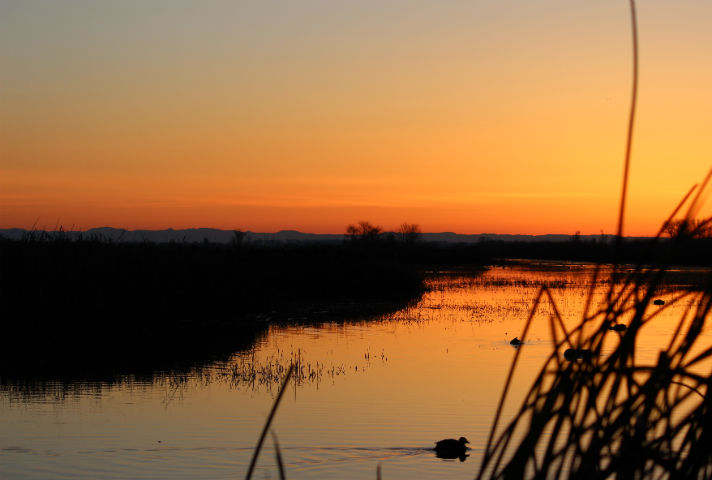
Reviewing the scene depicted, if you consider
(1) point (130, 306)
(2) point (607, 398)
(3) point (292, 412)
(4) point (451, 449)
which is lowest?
(3) point (292, 412)

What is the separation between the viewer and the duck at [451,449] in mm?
8484

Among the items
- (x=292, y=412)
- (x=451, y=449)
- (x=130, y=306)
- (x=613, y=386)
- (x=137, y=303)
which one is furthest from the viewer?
(x=137, y=303)

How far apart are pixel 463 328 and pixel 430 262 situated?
151 feet

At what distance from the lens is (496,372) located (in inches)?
542

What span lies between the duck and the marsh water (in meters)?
0.12

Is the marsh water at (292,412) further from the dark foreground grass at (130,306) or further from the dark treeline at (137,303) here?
the dark treeline at (137,303)

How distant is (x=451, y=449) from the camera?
852 centimetres

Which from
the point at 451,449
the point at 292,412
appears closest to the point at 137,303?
the point at 292,412

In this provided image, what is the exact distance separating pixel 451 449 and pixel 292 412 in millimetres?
3005

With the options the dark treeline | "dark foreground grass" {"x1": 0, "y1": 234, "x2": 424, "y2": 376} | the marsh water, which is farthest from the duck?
"dark foreground grass" {"x1": 0, "y1": 234, "x2": 424, "y2": 376}

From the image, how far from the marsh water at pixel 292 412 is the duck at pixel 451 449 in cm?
12

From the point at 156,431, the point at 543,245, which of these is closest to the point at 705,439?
the point at 156,431

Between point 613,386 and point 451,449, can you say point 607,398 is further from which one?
point 451,449

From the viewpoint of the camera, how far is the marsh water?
8445 millimetres
